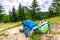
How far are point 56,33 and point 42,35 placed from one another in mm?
933

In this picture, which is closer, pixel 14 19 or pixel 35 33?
pixel 35 33

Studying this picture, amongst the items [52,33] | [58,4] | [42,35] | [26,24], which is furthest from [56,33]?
[58,4]

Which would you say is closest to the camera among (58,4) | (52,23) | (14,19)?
(52,23)

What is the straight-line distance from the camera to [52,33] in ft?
A: 35.6

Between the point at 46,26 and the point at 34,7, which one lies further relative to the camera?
the point at 34,7

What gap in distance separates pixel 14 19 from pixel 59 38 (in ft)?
130

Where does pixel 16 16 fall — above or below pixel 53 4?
below

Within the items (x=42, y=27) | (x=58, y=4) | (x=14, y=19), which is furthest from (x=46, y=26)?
(x=14, y=19)

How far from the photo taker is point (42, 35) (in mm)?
10391

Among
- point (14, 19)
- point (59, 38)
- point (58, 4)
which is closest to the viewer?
point (59, 38)

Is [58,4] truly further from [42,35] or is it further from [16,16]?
[42,35]

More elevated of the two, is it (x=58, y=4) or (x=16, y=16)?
(x=58, y=4)

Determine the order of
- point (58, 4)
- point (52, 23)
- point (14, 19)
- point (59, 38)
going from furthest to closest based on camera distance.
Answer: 1. point (14, 19)
2. point (58, 4)
3. point (52, 23)
4. point (59, 38)

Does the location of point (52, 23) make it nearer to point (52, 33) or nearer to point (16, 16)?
point (52, 33)
